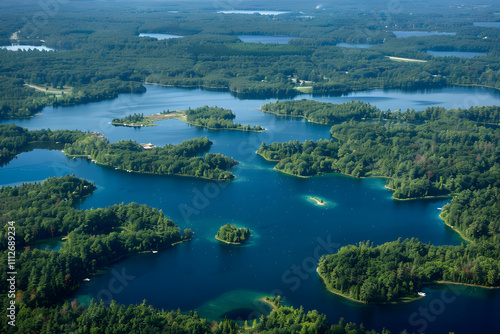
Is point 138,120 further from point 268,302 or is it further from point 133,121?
point 268,302

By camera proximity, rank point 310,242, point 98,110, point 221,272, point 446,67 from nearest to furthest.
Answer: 1. point 221,272
2. point 310,242
3. point 98,110
4. point 446,67

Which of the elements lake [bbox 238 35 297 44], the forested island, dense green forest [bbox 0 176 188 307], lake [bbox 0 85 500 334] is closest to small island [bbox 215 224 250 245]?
lake [bbox 0 85 500 334]

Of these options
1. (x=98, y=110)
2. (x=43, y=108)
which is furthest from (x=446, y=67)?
(x=43, y=108)

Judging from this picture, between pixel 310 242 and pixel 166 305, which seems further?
pixel 310 242

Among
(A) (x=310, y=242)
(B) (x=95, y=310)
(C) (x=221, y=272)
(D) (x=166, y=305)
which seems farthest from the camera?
(A) (x=310, y=242)

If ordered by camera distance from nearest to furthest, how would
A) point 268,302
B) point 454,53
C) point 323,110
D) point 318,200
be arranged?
point 268,302, point 318,200, point 323,110, point 454,53

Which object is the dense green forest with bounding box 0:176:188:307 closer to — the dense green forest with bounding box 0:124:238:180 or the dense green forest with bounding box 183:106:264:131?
the dense green forest with bounding box 0:124:238:180

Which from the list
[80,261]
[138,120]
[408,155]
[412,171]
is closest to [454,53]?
[408,155]

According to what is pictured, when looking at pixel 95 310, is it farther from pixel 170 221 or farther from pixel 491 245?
pixel 491 245
